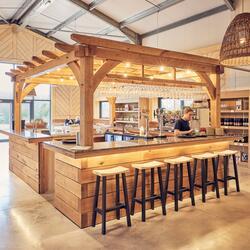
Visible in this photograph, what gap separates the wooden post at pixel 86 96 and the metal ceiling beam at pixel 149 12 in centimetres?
526

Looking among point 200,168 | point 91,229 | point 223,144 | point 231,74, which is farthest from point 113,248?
point 231,74

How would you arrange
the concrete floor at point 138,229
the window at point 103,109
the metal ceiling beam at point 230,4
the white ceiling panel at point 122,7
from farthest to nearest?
the window at point 103,109 → the white ceiling panel at point 122,7 → the metal ceiling beam at point 230,4 → the concrete floor at point 138,229

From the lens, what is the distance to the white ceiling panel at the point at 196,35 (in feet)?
26.4

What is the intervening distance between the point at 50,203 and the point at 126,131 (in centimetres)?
368

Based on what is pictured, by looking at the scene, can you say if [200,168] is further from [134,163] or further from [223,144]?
[134,163]

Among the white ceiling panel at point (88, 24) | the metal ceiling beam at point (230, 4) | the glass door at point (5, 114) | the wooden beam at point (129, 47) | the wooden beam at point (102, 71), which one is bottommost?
the glass door at point (5, 114)

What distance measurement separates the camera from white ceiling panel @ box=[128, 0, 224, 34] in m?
7.78

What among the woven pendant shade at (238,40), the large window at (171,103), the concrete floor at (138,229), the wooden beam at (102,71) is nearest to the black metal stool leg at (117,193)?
the concrete floor at (138,229)

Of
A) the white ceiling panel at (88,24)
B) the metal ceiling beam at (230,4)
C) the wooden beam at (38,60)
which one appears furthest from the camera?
the white ceiling panel at (88,24)

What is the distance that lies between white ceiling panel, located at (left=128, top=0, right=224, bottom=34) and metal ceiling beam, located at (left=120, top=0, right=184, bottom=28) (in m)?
0.16

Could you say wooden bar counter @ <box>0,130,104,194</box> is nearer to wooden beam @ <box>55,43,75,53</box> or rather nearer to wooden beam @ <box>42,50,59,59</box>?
wooden beam @ <box>42,50,59,59</box>

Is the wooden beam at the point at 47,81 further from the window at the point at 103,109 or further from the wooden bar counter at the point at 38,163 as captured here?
the window at the point at 103,109

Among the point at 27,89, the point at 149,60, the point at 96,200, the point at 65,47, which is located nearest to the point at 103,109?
the point at 27,89

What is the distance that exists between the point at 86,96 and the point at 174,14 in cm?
615
